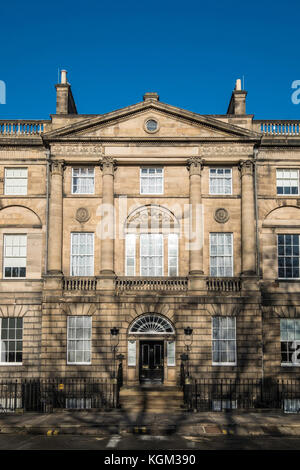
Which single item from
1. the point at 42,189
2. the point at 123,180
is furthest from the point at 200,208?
the point at 42,189

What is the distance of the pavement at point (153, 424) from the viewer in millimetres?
18203

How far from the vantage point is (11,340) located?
27234mm

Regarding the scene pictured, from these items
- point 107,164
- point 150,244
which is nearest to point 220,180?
point 150,244

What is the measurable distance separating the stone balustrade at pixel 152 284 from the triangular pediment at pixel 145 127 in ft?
24.7

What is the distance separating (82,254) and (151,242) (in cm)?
369

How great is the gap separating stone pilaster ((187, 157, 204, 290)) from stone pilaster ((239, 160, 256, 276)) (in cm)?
220

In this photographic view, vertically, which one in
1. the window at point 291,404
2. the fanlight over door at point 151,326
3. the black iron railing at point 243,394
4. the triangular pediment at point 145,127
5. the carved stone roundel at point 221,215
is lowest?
the window at point 291,404

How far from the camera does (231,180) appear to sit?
2853 centimetres

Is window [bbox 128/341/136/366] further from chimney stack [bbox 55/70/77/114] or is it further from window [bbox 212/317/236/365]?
chimney stack [bbox 55/70/77/114]

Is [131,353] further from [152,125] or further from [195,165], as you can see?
[152,125]

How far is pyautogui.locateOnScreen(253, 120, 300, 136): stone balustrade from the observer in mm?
29016

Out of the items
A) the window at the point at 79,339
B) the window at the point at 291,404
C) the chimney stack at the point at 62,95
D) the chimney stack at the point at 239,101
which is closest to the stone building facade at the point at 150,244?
the window at the point at 79,339

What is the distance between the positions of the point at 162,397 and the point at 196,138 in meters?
13.3

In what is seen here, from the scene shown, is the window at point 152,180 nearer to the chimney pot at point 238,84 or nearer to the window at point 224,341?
the chimney pot at point 238,84
